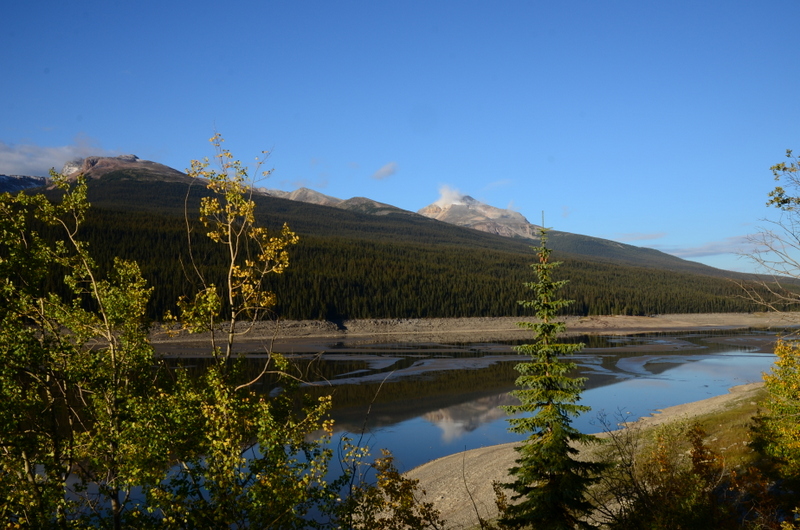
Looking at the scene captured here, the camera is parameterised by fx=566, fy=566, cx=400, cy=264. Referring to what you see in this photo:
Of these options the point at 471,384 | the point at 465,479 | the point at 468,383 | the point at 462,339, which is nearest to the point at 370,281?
the point at 462,339

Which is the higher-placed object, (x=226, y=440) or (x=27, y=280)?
(x=27, y=280)

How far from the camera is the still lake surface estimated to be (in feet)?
119

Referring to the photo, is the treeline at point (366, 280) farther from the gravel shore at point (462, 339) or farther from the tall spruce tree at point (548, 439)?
the tall spruce tree at point (548, 439)

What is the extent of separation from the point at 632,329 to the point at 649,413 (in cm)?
9991

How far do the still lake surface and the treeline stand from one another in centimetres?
2921

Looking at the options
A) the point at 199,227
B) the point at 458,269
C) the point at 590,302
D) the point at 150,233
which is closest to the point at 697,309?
the point at 590,302

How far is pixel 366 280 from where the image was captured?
440ft

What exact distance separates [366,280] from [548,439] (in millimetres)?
119441

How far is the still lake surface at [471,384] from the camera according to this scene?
36.3 meters

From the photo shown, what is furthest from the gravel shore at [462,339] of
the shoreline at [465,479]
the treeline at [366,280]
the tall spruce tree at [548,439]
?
the treeline at [366,280]

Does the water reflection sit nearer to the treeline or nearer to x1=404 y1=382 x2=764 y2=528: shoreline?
x1=404 y1=382 x2=764 y2=528: shoreline

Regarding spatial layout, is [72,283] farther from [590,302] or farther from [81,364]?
[590,302]

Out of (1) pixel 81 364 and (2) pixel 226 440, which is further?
(1) pixel 81 364

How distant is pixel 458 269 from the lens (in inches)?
6486
